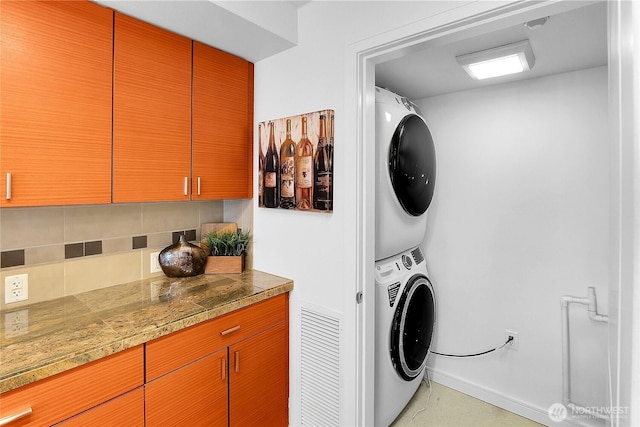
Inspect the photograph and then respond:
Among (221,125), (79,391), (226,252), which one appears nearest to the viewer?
(79,391)

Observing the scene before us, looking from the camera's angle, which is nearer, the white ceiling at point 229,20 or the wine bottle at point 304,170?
A: the white ceiling at point 229,20

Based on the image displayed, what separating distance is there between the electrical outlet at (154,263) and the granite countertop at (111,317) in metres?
0.05

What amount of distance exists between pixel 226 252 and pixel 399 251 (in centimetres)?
107

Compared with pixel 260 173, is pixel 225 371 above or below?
below

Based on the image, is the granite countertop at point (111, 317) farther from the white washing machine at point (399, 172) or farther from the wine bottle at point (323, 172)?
the white washing machine at point (399, 172)

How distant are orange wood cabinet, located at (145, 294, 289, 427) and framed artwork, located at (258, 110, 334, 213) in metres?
0.57

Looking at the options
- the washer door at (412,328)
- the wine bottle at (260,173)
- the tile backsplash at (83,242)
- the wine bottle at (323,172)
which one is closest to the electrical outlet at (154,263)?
the tile backsplash at (83,242)

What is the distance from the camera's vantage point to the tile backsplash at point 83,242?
1478 millimetres

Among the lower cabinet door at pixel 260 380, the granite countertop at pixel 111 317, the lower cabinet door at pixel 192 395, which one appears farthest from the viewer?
the lower cabinet door at pixel 260 380

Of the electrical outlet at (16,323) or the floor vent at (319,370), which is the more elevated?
the electrical outlet at (16,323)

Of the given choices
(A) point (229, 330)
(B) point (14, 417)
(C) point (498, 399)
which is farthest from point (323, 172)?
(C) point (498, 399)

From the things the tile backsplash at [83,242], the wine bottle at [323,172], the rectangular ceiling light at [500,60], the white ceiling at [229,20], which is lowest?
the tile backsplash at [83,242]

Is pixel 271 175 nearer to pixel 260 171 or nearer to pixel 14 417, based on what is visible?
pixel 260 171

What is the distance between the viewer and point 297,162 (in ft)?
5.82
